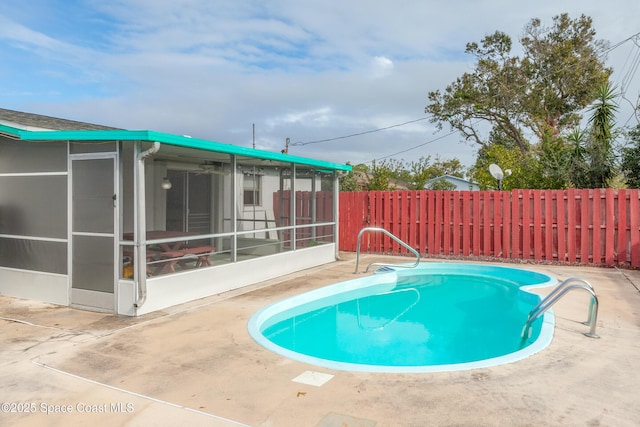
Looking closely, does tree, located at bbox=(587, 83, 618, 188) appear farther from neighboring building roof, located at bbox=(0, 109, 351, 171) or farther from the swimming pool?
neighboring building roof, located at bbox=(0, 109, 351, 171)

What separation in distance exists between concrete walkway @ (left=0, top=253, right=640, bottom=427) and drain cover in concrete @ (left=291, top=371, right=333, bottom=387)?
0.06 m

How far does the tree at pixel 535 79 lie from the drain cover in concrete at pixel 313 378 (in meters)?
20.0

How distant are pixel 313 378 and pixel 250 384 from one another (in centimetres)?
52

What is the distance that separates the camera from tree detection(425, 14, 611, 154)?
828 inches

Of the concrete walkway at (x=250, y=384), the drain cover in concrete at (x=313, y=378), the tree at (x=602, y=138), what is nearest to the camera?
the concrete walkway at (x=250, y=384)

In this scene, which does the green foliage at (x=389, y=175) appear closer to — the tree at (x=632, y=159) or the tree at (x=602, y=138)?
the tree at (x=602, y=138)

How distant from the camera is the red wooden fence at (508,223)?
10000mm

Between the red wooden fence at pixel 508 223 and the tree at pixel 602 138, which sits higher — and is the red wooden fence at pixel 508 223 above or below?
below

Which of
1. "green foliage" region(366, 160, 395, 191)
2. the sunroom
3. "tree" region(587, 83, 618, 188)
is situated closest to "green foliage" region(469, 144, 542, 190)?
"tree" region(587, 83, 618, 188)

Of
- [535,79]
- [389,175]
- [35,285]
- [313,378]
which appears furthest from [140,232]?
[535,79]

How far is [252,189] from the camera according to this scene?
945 centimetres

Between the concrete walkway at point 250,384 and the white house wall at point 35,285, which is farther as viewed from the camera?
the white house wall at point 35,285

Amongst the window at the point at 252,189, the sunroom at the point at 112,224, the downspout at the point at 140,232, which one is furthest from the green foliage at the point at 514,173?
the downspout at the point at 140,232

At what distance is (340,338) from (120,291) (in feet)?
9.67
